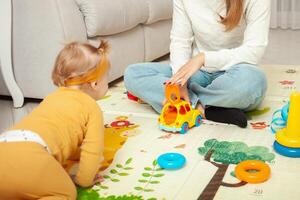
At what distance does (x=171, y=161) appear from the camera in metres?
1.03

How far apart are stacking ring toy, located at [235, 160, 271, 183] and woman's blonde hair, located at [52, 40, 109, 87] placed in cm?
40

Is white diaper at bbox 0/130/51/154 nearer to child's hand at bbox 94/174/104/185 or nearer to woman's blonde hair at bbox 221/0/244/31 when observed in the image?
child's hand at bbox 94/174/104/185

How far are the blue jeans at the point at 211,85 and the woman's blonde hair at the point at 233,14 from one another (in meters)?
0.13

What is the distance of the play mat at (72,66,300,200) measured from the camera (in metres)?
0.92

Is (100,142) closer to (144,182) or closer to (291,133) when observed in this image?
(144,182)

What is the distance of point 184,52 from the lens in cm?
142

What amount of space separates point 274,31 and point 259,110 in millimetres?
1773

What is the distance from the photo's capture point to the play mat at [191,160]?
92cm

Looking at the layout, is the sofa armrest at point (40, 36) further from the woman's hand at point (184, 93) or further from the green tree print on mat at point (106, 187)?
the green tree print on mat at point (106, 187)

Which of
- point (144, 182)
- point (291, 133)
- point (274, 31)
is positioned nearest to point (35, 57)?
point (144, 182)

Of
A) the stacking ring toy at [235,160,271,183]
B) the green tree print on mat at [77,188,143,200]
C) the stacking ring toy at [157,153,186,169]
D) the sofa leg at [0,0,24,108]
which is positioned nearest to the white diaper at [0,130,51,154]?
the green tree print on mat at [77,188,143,200]

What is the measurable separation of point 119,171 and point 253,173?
32 cm

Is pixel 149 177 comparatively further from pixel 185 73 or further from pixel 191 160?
pixel 185 73

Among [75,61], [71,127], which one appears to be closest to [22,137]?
[71,127]
